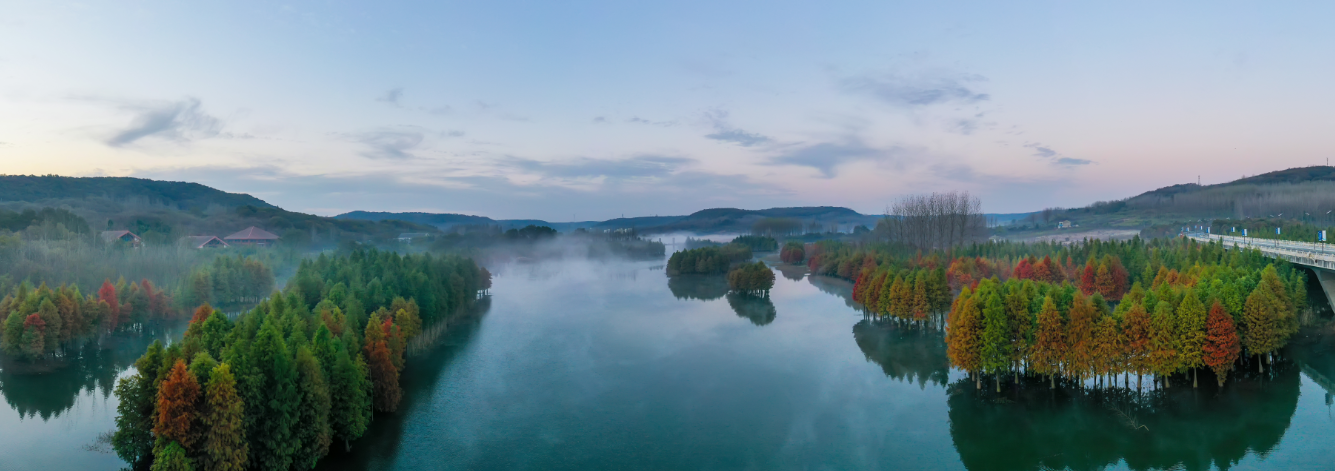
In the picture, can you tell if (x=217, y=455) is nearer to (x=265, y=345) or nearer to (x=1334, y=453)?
(x=265, y=345)

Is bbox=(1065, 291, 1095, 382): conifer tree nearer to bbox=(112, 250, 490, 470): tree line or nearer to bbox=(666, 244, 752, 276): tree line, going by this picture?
bbox=(112, 250, 490, 470): tree line

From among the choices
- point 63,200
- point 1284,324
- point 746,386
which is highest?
point 63,200

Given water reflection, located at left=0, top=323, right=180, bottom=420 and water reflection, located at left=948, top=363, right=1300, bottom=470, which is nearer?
water reflection, located at left=948, top=363, right=1300, bottom=470

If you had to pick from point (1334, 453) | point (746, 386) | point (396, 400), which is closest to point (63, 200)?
point (396, 400)

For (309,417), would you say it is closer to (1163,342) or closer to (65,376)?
(65,376)

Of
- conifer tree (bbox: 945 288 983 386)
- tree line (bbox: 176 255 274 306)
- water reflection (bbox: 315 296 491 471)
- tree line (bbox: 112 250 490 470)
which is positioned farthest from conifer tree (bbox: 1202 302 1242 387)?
tree line (bbox: 176 255 274 306)

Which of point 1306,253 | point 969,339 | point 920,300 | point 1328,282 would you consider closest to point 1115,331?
point 969,339
